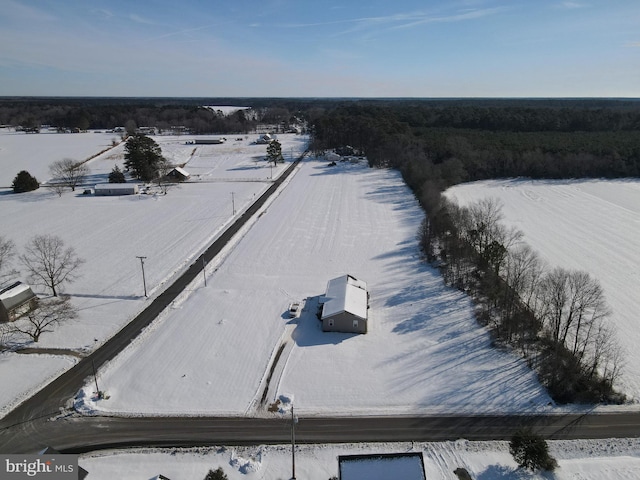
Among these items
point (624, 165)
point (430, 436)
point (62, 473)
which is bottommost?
point (430, 436)

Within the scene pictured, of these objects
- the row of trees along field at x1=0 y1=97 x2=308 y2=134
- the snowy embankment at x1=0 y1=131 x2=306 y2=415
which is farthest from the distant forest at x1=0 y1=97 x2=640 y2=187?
the row of trees along field at x1=0 y1=97 x2=308 y2=134

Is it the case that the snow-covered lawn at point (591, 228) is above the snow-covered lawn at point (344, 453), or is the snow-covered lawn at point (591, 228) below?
above

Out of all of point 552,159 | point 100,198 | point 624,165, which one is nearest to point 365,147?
point 552,159

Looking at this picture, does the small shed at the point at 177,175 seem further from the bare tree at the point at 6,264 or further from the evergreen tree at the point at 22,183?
the bare tree at the point at 6,264

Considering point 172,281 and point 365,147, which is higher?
point 365,147

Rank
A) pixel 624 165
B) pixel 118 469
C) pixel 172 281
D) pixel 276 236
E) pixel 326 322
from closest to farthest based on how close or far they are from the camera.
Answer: pixel 118 469, pixel 326 322, pixel 172 281, pixel 276 236, pixel 624 165

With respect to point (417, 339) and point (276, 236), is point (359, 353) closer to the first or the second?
point (417, 339)

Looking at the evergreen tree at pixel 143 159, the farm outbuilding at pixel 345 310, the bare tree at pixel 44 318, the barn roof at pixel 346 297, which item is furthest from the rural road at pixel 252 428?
the evergreen tree at pixel 143 159

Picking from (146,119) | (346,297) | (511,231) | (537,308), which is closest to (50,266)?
(346,297)
